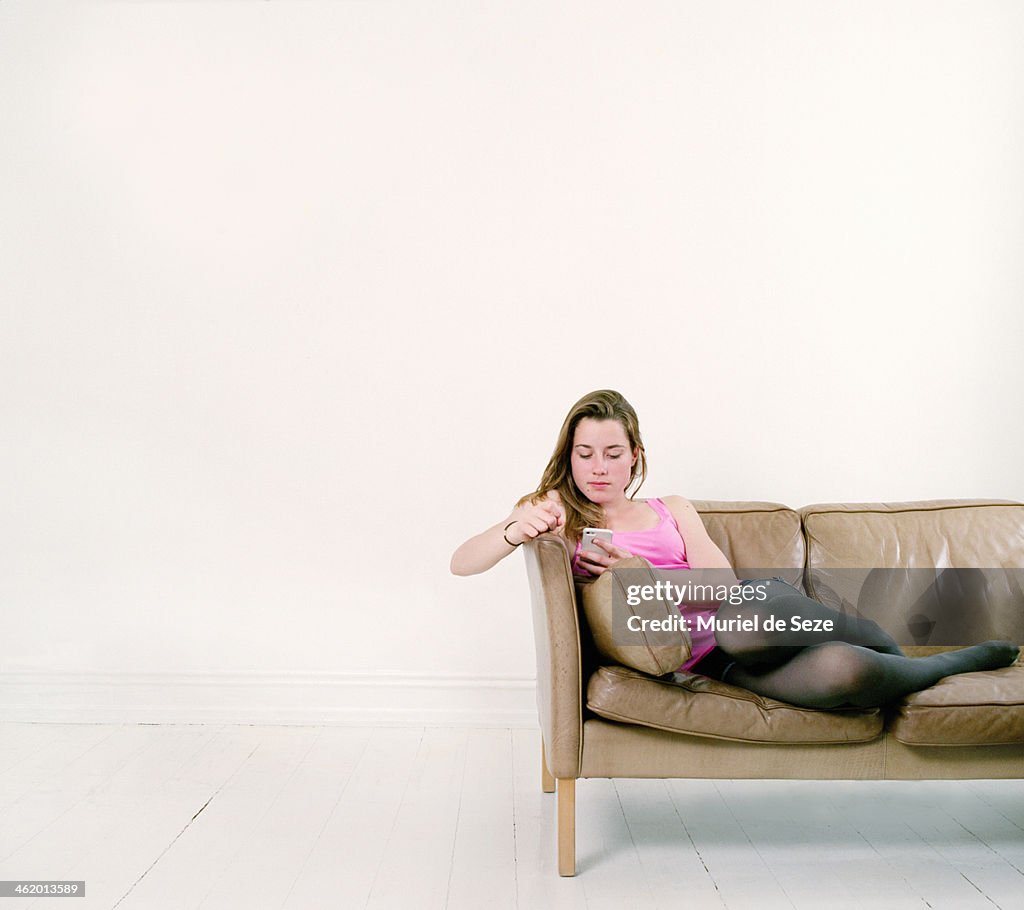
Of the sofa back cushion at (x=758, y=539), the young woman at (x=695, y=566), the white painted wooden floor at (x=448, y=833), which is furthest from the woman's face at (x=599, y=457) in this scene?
the white painted wooden floor at (x=448, y=833)

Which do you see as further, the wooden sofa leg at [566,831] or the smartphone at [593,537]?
the smartphone at [593,537]

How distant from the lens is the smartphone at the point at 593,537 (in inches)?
88.0

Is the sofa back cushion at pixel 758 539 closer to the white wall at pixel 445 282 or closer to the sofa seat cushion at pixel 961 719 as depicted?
the white wall at pixel 445 282

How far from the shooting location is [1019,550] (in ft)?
8.76

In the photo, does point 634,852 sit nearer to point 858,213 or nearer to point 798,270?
point 798,270

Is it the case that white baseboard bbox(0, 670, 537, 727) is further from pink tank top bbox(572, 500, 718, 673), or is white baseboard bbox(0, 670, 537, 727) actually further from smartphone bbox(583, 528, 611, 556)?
smartphone bbox(583, 528, 611, 556)

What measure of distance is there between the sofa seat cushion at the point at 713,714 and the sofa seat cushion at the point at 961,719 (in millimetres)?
70

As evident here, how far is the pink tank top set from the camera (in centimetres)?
225

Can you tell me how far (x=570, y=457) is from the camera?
2424mm

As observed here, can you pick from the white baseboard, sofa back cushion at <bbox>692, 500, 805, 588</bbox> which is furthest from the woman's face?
the white baseboard

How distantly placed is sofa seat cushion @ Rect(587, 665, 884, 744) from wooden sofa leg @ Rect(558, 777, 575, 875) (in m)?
0.18

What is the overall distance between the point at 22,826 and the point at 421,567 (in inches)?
53.4

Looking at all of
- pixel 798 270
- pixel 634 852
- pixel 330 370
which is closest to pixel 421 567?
pixel 330 370

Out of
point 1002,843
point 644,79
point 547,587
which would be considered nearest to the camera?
point 547,587
